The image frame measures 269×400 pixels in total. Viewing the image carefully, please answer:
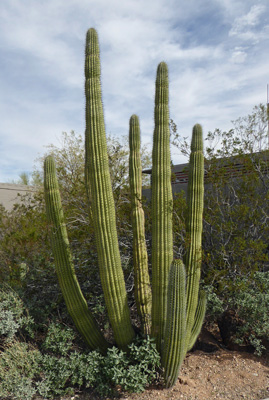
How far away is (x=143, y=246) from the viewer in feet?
16.3

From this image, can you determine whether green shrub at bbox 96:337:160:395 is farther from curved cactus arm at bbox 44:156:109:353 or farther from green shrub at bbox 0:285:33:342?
green shrub at bbox 0:285:33:342

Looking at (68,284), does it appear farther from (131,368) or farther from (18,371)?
(131,368)

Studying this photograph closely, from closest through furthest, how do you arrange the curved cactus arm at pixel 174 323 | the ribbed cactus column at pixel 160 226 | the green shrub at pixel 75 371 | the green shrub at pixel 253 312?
the curved cactus arm at pixel 174 323 → the green shrub at pixel 75 371 → the ribbed cactus column at pixel 160 226 → the green shrub at pixel 253 312

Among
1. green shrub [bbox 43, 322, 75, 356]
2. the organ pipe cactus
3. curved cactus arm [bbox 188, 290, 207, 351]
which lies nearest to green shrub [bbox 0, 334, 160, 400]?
green shrub [bbox 43, 322, 75, 356]

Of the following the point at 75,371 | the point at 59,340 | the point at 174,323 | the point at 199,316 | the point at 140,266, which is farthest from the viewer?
the point at 199,316

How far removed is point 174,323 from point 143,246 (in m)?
1.21

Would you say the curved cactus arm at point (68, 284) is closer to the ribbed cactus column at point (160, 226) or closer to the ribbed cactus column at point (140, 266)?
the ribbed cactus column at point (140, 266)

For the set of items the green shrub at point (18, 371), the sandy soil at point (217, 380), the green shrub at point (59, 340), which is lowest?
the sandy soil at point (217, 380)

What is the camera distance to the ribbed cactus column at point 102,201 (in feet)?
14.0

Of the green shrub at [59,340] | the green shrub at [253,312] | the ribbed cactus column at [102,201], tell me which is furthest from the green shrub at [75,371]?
the green shrub at [253,312]

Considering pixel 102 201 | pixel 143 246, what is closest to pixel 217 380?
pixel 143 246

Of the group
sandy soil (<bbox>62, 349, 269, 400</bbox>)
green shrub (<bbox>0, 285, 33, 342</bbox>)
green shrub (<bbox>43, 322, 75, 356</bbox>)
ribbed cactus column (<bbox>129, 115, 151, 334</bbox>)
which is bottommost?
sandy soil (<bbox>62, 349, 269, 400</bbox>)

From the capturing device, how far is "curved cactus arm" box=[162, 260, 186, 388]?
4.00m

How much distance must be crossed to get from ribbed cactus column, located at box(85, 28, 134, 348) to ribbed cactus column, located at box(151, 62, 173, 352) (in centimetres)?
42
